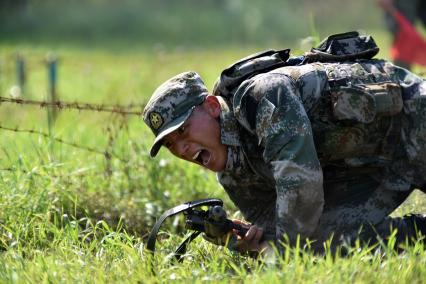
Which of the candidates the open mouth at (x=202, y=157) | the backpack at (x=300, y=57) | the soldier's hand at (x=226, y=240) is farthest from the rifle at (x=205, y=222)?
the backpack at (x=300, y=57)

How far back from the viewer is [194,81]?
150 inches

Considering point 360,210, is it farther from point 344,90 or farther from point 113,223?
point 113,223

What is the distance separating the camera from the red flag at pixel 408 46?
8875 mm

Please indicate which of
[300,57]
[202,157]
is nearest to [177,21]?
[300,57]

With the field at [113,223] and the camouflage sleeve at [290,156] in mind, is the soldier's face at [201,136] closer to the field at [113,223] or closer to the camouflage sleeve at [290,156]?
the camouflage sleeve at [290,156]

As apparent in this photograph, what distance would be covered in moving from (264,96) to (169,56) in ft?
42.4

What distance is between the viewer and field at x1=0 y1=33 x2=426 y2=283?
3355mm

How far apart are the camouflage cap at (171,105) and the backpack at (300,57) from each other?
133mm

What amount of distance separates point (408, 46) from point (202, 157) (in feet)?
18.3

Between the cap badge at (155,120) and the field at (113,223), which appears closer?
the field at (113,223)

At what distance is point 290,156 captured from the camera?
11.5 ft

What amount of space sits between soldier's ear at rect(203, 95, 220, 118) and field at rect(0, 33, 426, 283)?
1.98 ft

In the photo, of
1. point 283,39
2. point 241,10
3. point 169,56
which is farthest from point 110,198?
point 241,10

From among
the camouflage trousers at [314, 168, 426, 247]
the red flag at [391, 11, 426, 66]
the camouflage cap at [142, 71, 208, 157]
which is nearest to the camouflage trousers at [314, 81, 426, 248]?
the camouflage trousers at [314, 168, 426, 247]
